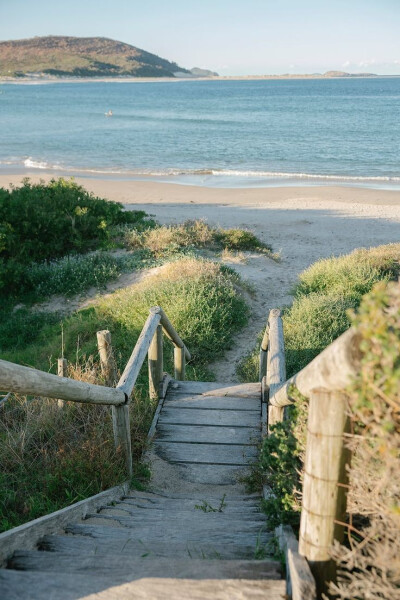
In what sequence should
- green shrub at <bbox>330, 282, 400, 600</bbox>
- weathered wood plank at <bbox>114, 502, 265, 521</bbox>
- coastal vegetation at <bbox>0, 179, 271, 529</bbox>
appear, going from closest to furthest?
green shrub at <bbox>330, 282, 400, 600</bbox>, weathered wood plank at <bbox>114, 502, 265, 521</bbox>, coastal vegetation at <bbox>0, 179, 271, 529</bbox>

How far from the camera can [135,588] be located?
2.14m

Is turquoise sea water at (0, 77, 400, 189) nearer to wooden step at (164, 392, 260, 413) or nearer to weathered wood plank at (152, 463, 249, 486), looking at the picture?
wooden step at (164, 392, 260, 413)

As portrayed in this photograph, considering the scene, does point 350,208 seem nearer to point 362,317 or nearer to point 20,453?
point 20,453

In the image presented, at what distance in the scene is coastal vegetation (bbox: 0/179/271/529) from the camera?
4156 millimetres

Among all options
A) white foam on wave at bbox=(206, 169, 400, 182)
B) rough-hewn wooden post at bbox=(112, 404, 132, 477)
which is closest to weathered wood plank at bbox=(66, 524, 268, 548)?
rough-hewn wooden post at bbox=(112, 404, 132, 477)

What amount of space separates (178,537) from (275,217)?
59.6 ft

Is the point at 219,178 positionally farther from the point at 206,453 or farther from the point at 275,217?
the point at 206,453

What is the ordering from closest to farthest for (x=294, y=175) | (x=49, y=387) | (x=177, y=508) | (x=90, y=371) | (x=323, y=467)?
(x=323, y=467) → (x=49, y=387) → (x=177, y=508) → (x=90, y=371) → (x=294, y=175)

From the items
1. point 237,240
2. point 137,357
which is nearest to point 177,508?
point 137,357

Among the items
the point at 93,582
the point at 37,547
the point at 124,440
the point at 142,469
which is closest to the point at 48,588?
the point at 93,582

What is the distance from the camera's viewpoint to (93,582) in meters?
2.21

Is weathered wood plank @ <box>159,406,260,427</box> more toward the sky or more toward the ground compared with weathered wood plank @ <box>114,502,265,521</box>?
more toward the ground

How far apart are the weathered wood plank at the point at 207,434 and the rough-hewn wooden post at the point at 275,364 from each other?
860 millimetres

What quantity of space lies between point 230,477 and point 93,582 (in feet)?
8.58
